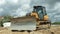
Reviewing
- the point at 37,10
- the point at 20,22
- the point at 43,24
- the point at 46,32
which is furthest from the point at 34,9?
the point at 46,32

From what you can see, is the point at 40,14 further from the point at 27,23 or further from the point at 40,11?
the point at 27,23

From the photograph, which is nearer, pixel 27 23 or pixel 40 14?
pixel 27 23

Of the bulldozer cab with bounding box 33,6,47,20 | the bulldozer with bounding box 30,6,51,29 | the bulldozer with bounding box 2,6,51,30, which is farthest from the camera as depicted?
the bulldozer cab with bounding box 33,6,47,20

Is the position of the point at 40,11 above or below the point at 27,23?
above

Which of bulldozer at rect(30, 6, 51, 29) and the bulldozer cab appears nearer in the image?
bulldozer at rect(30, 6, 51, 29)

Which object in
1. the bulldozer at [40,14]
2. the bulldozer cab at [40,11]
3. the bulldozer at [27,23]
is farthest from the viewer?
the bulldozer cab at [40,11]

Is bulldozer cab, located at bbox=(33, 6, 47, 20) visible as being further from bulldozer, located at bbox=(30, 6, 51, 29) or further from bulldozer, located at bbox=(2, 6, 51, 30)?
bulldozer, located at bbox=(2, 6, 51, 30)

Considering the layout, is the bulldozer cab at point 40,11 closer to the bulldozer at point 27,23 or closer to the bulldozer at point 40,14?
the bulldozer at point 40,14

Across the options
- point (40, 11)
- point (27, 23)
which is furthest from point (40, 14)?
point (27, 23)

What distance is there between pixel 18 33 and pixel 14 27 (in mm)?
1283

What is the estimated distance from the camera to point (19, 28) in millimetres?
13703

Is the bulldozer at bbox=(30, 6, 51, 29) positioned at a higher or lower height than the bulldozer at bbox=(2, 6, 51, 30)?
higher

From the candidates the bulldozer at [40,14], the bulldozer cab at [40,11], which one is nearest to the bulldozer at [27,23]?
the bulldozer at [40,14]

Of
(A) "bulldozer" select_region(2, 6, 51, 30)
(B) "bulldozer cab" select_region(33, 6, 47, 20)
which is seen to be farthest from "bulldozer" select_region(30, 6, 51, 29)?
(A) "bulldozer" select_region(2, 6, 51, 30)
